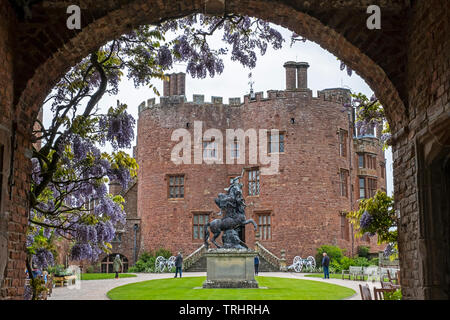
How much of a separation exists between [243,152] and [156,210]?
6.16 meters

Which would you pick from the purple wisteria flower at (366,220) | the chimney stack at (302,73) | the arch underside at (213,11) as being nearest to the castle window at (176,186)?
the chimney stack at (302,73)

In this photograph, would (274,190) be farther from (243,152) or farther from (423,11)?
(423,11)

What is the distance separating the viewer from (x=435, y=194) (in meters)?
6.55

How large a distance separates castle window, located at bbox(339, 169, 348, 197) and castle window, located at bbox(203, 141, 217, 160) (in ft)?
24.4

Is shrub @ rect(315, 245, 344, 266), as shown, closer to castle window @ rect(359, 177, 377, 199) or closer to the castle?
the castle

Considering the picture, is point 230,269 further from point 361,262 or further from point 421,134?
point 361,262

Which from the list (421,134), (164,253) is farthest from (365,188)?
(421,134)

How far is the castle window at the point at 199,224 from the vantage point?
108ft

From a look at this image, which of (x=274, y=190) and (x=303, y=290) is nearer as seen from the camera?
(x=303, y=290)

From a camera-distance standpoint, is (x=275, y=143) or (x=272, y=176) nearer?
(x=272, y=176)

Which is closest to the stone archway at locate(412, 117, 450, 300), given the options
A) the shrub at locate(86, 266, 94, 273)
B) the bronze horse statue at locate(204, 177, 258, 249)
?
the bronze horse statue at locate(204, 177, 258, 249)

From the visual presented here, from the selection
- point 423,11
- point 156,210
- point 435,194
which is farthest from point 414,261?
point 156,210

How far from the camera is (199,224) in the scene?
33.2m

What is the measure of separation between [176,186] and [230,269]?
16.7 metres
